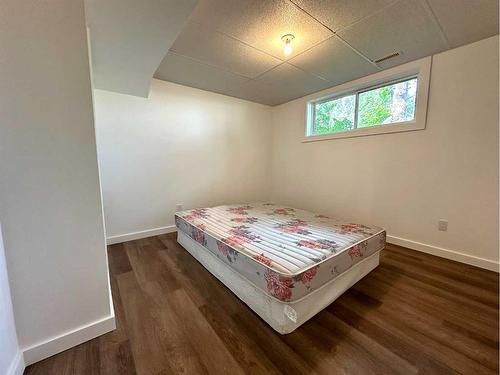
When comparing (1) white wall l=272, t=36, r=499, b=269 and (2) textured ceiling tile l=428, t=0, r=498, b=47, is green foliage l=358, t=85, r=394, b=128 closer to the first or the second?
(1) white wall l=272, t=36, r=499, b=269

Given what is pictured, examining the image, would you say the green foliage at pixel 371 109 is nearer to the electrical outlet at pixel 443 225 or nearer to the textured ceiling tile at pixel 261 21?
the electrical outlet at pixel 443 225

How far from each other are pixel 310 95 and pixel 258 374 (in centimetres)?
374

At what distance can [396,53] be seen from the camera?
224 cm

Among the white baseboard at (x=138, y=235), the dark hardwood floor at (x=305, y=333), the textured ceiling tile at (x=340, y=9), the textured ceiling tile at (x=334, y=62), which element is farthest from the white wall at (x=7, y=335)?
the textured ceiling tile at (x=334, y=62)

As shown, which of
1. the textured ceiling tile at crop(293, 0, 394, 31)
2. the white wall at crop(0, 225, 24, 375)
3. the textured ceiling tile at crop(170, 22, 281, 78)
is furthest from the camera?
the textured ceiling tile at crop(170, 22, 281, 78)

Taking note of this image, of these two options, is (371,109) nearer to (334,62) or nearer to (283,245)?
(334,62)

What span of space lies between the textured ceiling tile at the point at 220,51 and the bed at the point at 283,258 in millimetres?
1865

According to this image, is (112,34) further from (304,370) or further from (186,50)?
(304,370)

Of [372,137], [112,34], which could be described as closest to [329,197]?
[372,137]

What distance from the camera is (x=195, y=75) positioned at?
2.74m

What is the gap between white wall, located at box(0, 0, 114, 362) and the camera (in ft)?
3.06

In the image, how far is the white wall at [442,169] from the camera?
201 centimetres

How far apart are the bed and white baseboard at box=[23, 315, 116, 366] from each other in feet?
2.78

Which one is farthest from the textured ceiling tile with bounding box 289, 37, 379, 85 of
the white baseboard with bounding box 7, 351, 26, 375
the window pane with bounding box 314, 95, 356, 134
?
the white baseboard with bounding box 7, 351, 26, 375
